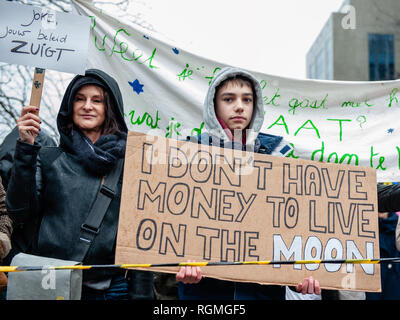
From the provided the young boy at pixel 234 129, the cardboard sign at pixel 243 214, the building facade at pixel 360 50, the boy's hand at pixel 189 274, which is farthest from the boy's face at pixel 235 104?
the building facade at pixel 360 50

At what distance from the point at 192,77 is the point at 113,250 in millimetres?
1486

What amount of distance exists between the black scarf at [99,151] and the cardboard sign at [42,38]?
0.32m

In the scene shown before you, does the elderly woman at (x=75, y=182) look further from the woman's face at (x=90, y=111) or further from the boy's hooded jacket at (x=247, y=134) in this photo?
the boy's hooded jacket at (x=247, y=134)

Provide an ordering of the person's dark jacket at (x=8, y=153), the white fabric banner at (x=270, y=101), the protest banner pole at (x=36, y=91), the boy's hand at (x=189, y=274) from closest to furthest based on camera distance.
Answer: the boy's hand at (x=189, y=274) < the protest banner pole at (x=36, y=91) < the person's dark jacket at (x=8, y=153) < the white fabric banner at (x=270, y=101)

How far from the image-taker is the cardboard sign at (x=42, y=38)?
200 cm

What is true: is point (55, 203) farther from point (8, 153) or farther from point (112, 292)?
point (8, 153)

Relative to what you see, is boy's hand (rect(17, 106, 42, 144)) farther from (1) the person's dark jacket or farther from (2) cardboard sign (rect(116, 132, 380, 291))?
(1) the person's dark jacket

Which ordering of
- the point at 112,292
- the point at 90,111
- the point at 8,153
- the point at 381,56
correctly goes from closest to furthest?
the point at 112,292 → the point at 90,111 → the point at 8,153 → the point at 381,56

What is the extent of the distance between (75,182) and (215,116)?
832 mm

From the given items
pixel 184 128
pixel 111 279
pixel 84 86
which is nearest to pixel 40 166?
Answer: pixel 84 86

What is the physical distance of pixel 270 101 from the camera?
10.1 ft

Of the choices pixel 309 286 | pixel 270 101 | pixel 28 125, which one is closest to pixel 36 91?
pixel 28 125
